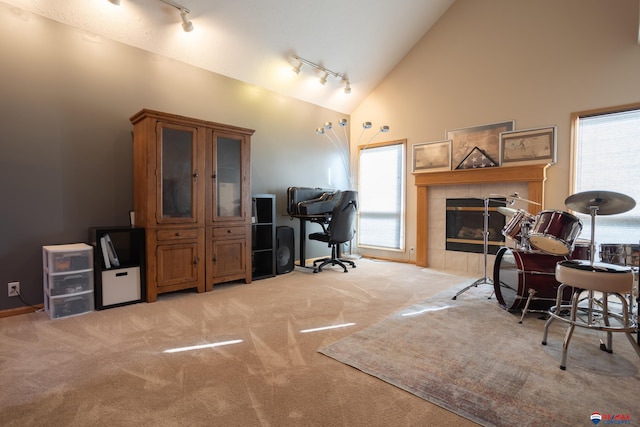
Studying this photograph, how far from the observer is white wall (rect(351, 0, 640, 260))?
3.52 m

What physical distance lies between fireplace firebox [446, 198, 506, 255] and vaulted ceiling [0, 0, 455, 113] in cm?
263

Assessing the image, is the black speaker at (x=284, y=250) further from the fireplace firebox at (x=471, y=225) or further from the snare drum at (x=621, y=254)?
the snare drum at (x=621, y=254)

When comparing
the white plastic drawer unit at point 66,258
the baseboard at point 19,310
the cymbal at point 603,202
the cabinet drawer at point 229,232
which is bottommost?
the baseboard at point 19,310

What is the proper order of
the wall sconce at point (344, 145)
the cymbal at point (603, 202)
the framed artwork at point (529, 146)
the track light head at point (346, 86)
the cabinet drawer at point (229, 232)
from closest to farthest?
the cymbal at point (603, 202) < the cabinet drawer at point (229, 232) < the framed artwork at point (529, 146) < the track light head at point (346, 86) < the wall sconce at point (344, 145)

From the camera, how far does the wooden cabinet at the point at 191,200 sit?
310 cm

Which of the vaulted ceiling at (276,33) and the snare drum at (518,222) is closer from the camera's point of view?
the snare drum at (518,222)

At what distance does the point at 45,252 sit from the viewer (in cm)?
273

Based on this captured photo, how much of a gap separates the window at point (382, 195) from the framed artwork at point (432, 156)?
282 mm

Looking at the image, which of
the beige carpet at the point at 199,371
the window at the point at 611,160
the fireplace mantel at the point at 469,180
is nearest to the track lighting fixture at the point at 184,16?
the beige carpet at the point at 199,371

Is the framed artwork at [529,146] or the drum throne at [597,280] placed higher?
the framed artwork at [529,146]

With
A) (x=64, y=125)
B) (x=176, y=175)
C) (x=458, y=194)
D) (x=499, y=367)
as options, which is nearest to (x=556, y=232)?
(x=499, y=367)

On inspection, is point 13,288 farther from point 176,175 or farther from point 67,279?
point 176,175

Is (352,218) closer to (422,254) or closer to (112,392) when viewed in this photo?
(422,254)

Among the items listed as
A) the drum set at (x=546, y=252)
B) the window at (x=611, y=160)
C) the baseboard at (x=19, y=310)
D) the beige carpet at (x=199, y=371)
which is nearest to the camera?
the beige carpet at (x=199, y=371)
